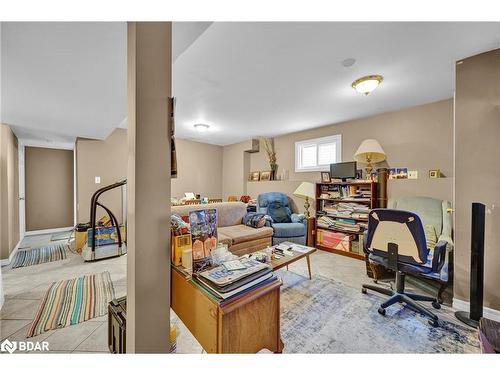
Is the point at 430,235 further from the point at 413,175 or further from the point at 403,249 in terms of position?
the point at 403,249

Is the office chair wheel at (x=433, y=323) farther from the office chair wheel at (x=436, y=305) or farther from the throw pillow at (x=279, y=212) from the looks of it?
the throw pillow at (x=279, y=212)

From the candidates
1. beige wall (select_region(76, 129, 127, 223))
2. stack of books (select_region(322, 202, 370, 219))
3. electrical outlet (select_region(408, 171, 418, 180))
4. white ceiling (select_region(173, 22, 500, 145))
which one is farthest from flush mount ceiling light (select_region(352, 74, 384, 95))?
beige wall (select_region(76, 129, 127, 223))

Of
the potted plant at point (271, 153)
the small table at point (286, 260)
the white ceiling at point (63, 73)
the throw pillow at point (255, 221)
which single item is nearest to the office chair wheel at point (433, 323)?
the small table at point (286, 260)

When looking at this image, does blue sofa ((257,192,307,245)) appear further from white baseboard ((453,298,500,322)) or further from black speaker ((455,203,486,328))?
black speaker ((455,203,486,328))

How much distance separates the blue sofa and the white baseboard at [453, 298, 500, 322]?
6.64 feet

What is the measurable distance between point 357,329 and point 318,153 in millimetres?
3274

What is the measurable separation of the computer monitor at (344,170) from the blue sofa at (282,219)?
991 millimetres

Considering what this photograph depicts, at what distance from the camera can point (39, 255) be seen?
3402 millimetres

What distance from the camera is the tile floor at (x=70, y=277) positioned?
5.01 ft

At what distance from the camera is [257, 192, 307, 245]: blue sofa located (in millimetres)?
3629

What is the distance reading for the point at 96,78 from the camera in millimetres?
1866

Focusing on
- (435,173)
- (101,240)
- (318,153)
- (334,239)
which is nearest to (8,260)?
(101,240)

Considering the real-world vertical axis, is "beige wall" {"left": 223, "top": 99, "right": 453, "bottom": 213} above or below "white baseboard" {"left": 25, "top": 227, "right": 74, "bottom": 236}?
above
